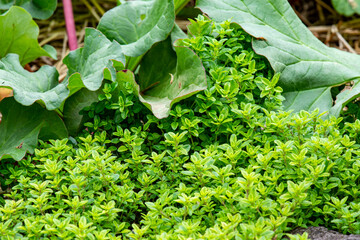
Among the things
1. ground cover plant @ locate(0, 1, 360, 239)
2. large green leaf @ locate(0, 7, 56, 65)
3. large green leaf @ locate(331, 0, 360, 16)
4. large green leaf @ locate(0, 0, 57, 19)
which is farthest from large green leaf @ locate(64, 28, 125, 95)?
large green leaf @ locate(331, 0, 360, 16)

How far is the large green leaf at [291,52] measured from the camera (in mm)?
1598

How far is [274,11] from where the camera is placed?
1724 millimetres

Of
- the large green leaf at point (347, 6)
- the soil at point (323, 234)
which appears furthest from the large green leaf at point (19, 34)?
the large green leaf at point (347, 6)

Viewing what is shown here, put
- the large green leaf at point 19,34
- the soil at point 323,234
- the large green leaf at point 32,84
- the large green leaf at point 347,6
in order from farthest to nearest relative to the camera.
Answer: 1. the large green leaf at point 347,6
2. the large green leaf at point 19,34
3. the large green leaf at point 32,84
4. the soil at point 323,234

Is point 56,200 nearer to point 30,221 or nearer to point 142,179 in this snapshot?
point 30,221

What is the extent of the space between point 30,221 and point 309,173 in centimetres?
73

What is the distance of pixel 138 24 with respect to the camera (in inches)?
71.1

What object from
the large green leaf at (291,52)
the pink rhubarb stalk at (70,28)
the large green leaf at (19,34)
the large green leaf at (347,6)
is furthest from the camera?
the large green leaf at (347,6)

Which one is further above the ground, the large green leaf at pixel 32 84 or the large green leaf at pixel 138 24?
the large green leaf at pixel 138 24

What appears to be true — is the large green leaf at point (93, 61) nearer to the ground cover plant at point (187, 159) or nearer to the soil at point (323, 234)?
the ground cover plant at point (187, 159)

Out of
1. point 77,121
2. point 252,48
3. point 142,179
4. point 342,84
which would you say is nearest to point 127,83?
point 77,121

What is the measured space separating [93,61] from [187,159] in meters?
0.53

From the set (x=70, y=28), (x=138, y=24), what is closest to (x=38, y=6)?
(x=70, y=28)

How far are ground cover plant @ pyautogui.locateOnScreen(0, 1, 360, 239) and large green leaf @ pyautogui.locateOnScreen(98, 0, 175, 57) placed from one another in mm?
29
